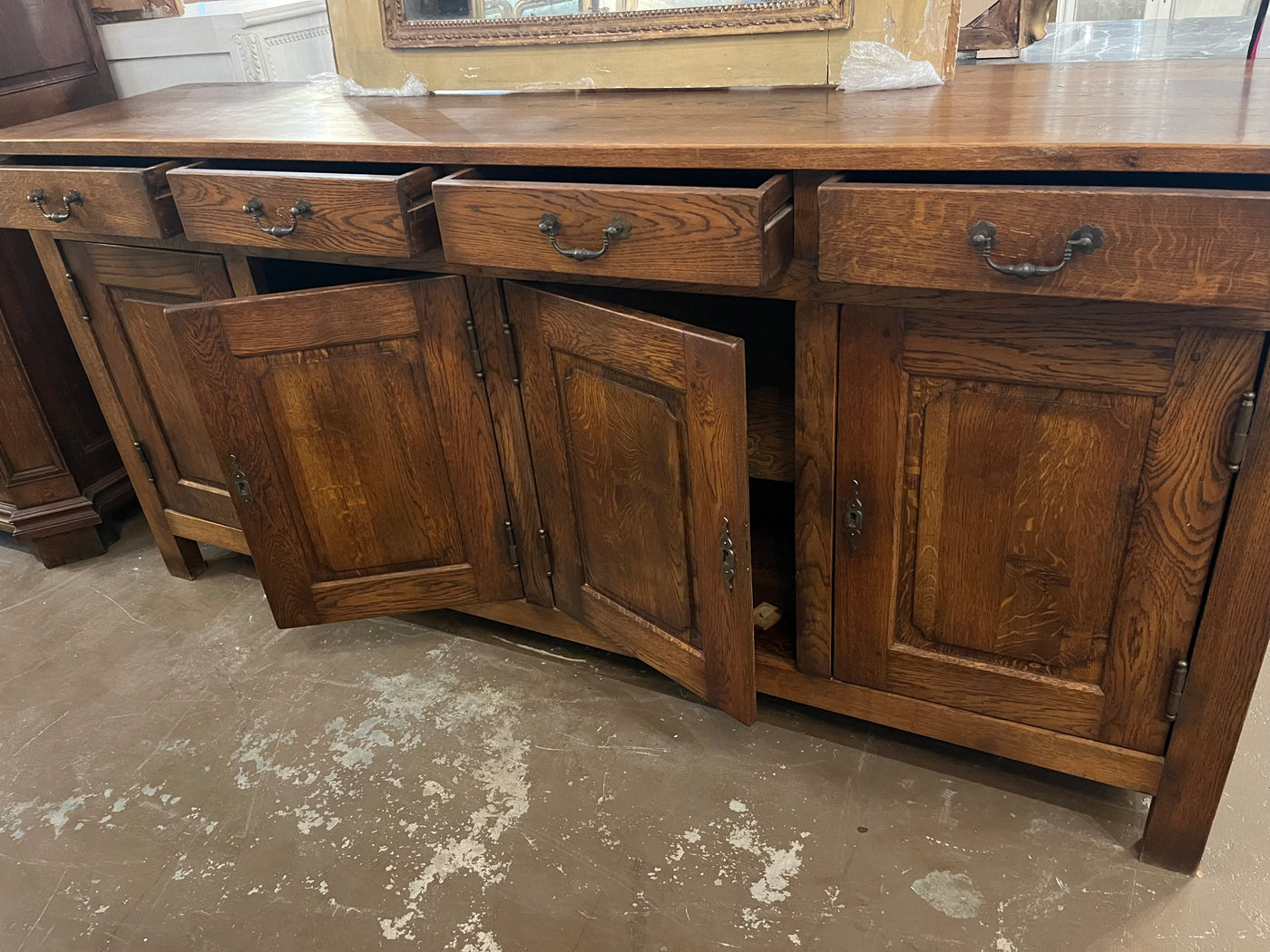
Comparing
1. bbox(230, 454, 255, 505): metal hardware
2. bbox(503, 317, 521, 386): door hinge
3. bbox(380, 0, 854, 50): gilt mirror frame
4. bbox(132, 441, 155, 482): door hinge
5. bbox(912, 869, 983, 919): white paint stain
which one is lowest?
bbox(912, 869, 983, 919): white paint stain

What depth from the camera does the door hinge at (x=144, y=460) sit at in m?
1.86

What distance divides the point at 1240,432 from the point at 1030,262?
0.29 metres

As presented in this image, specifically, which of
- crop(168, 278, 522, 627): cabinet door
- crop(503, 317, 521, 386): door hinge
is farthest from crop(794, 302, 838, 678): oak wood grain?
crop(168, 278, 522, 627): cabinet door

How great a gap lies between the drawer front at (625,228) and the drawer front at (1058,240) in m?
0.07

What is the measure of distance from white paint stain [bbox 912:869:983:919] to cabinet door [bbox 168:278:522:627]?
79 cm

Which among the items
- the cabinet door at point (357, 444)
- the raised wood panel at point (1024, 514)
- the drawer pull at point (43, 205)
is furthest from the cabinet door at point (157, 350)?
the raised wood panel at point (1024, 514)

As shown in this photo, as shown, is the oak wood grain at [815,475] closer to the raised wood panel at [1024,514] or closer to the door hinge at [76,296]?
the raised wood panel at [1024,514]

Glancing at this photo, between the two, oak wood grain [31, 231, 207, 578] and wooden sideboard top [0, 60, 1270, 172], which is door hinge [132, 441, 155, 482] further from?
wooden sideboard top [0, 60, 1270, 172]

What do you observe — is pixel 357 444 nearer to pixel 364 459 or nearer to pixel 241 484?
pixel 364 459

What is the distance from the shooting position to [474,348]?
55.2 inches

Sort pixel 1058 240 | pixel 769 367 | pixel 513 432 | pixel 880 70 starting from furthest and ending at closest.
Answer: pixel 769 367 < pixel 513 432 < pixel 880 70 < pixel 1058 240

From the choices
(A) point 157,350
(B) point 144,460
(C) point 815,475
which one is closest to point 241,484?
(A) point 157,350

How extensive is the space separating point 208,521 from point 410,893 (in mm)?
940

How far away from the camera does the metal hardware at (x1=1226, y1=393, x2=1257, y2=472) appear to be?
957 millimetres
